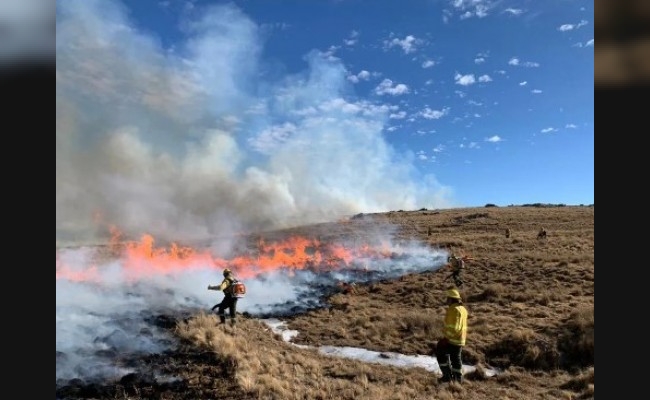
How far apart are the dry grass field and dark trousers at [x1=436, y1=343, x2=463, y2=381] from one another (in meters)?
0.32

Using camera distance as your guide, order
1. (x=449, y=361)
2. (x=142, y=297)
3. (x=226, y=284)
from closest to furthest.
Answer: (x=449, y=361), (x=226, y=284), (x=142, y=297)

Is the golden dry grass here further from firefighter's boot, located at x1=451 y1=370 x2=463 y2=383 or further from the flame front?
the flame front

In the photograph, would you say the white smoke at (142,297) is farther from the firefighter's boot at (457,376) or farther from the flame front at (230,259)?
the firefighter's boot at (457,376)

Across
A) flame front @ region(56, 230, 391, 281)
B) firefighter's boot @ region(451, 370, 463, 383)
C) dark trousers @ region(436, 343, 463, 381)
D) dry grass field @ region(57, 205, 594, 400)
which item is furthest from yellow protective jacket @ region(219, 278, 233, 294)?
flame front @ region(56, 230, 391, 281)

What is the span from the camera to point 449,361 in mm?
11320

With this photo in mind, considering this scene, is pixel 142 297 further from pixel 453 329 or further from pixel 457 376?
pixel 453 329

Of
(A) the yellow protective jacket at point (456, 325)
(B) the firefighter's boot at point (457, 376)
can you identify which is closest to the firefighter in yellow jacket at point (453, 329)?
(A) the yellow protective jacket at point (456, 325)

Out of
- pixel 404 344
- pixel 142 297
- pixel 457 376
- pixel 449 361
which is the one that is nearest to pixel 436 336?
pixel 404 344

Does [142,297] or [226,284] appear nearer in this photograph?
[226,284]

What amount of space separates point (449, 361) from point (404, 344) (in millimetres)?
6132
